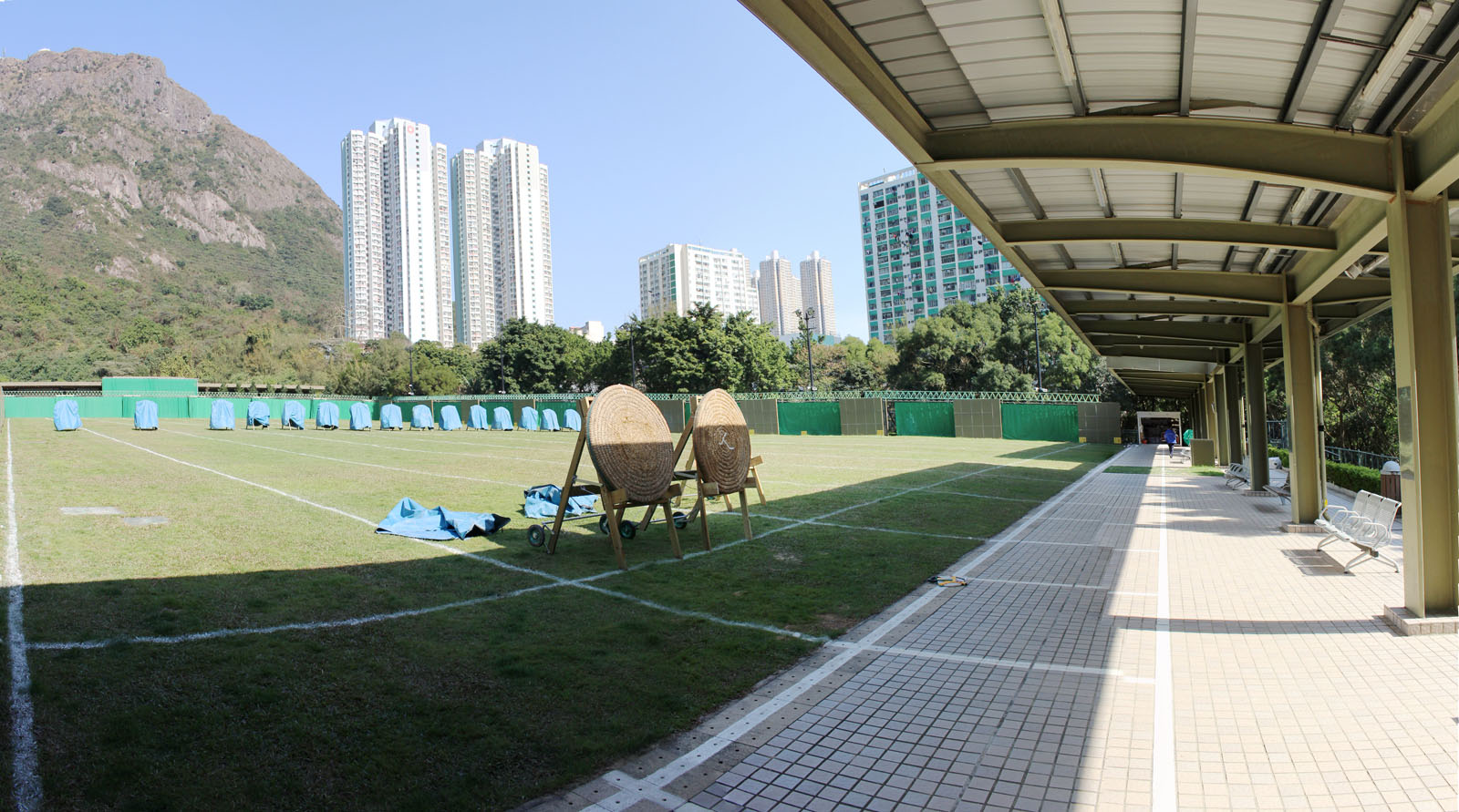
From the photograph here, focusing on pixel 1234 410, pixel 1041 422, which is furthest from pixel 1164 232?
pixel 1041 422

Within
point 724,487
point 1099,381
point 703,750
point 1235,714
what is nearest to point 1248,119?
point 1235,714

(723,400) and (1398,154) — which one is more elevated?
(1398,154)

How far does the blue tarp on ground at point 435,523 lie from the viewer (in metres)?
10.0

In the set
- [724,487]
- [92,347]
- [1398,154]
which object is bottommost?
[724,487]

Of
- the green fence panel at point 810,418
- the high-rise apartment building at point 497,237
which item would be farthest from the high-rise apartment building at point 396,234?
the green fence panel at point 810,418

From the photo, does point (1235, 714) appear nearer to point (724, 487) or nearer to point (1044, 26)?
point (1044, 26)

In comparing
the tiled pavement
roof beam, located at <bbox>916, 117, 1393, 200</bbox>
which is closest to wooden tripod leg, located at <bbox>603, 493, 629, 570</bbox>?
the tiled pavement

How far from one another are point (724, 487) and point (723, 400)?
1.27 m

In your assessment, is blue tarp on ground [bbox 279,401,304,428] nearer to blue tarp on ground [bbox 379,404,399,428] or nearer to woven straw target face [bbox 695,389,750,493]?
blue tarp on ground [bbox 379,404,399,428]

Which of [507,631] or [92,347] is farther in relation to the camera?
[92,347]

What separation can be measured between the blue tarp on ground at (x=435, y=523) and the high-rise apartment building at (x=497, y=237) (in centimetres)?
15606

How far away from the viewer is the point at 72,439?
27188mm

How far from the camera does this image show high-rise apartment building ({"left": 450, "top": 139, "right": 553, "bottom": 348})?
161 m

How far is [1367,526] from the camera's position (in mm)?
8289
